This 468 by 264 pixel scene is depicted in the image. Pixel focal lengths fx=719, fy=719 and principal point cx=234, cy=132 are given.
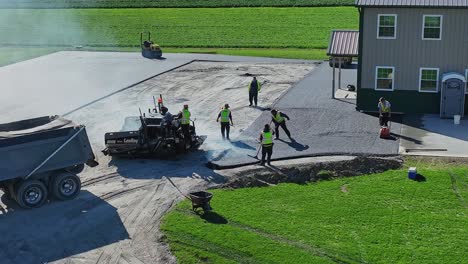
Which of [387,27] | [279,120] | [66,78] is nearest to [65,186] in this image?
[279,120]

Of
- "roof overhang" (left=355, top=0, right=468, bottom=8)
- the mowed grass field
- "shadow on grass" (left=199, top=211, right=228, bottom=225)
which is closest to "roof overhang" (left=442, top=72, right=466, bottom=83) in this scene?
"roof overhang" (left=355, top=0, right=468, bottom=8)

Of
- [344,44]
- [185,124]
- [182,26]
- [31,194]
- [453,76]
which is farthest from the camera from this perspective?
[182,26]

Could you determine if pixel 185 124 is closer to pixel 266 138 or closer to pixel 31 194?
pixel 266 138

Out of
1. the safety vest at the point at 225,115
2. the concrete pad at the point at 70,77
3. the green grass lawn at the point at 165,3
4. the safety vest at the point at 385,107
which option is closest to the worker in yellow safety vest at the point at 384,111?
the safety vest at the point at 385,107

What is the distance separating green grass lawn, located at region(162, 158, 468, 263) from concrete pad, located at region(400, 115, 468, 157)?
317cm

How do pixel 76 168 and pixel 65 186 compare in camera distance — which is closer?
pixel 65 186

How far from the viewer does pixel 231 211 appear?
73.2ft

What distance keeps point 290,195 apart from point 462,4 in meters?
14.7

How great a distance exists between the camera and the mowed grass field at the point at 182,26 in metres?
61.5

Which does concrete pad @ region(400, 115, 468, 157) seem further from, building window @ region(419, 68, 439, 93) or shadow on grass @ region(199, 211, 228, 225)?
shadow on grass @ region(199, 211, 228, 225)

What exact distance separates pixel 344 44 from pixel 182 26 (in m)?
33.5

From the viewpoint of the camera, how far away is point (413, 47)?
112ft

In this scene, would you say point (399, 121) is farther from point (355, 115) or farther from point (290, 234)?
point (290, 234)

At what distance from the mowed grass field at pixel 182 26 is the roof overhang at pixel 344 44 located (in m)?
18.5
